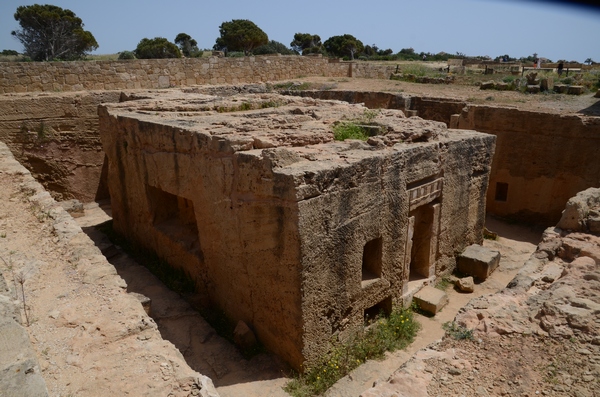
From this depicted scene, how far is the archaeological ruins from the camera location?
530 cm

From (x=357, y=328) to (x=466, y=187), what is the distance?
11.1 feet

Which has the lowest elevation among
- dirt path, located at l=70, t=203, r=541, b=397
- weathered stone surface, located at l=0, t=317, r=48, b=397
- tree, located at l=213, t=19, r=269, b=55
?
dirt path, located at l=70, t=203, r=541, b=397

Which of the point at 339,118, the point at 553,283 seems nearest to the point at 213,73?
the point at 339,118

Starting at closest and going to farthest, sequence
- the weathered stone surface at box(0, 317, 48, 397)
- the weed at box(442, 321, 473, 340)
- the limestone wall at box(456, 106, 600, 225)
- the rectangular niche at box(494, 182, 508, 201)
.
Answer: the weathered stone surface at box(0, 317, 48, 397) → the weed at box(442, 321, 473, 340) → the limestone wall at box(456, 106, 600, 225) → the rectangular niche at box(494, 182, 508, 201)

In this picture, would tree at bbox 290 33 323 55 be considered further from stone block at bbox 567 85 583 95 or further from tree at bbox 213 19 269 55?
stone block at bbox 567 85 583 95

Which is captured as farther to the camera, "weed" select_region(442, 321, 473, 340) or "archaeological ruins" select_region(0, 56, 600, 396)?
"archaeological ruins" select_region(0, 56, 600, 396)

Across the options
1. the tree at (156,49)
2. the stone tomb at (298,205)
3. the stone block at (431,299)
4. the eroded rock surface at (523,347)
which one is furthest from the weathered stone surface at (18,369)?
the tree at (156,49)

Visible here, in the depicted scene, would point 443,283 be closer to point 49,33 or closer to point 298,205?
point 298,205

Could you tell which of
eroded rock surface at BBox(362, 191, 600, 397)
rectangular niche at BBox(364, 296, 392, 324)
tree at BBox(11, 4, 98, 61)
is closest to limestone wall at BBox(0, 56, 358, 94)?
rectangular niche at BBox(364, 296, 392, 324)

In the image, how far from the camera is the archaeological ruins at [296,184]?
530cm

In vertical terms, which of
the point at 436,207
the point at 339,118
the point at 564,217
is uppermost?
the point at 339,118

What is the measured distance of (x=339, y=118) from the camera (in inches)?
292

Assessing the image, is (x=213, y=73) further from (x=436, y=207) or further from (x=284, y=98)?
(x=436, y=207)

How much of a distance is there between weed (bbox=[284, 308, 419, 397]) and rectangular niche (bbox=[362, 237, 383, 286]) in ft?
2.32
